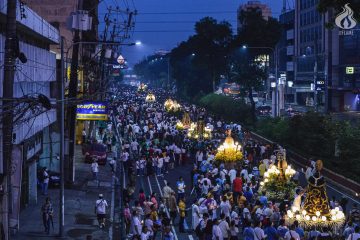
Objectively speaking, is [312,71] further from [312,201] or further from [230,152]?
[312,201]

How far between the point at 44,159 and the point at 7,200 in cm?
1808


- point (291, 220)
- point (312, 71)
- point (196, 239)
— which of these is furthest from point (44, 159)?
point (312, 71)

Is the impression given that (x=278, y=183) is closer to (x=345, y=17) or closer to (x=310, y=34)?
(x=345, y=17)

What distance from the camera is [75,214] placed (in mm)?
25812

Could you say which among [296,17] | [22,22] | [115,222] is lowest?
[115,222]

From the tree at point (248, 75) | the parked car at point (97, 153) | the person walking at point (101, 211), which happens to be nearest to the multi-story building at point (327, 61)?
the tree at point (248, 75)

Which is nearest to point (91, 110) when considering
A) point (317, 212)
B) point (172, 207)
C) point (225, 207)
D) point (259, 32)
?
point (172, 207)

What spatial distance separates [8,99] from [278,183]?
12685 mm

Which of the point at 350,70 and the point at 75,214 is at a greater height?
the point at 350,70

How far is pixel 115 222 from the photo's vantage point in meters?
25.1

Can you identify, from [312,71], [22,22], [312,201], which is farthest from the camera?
[312,71]

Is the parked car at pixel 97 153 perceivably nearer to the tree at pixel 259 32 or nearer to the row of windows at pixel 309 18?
the tree at pixel 259 32

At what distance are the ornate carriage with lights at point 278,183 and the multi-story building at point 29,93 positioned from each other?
820 cm

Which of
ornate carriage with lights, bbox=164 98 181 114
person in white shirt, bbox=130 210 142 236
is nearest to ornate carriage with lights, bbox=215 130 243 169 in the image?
person in white shirt, bbox=130 210 142 236
